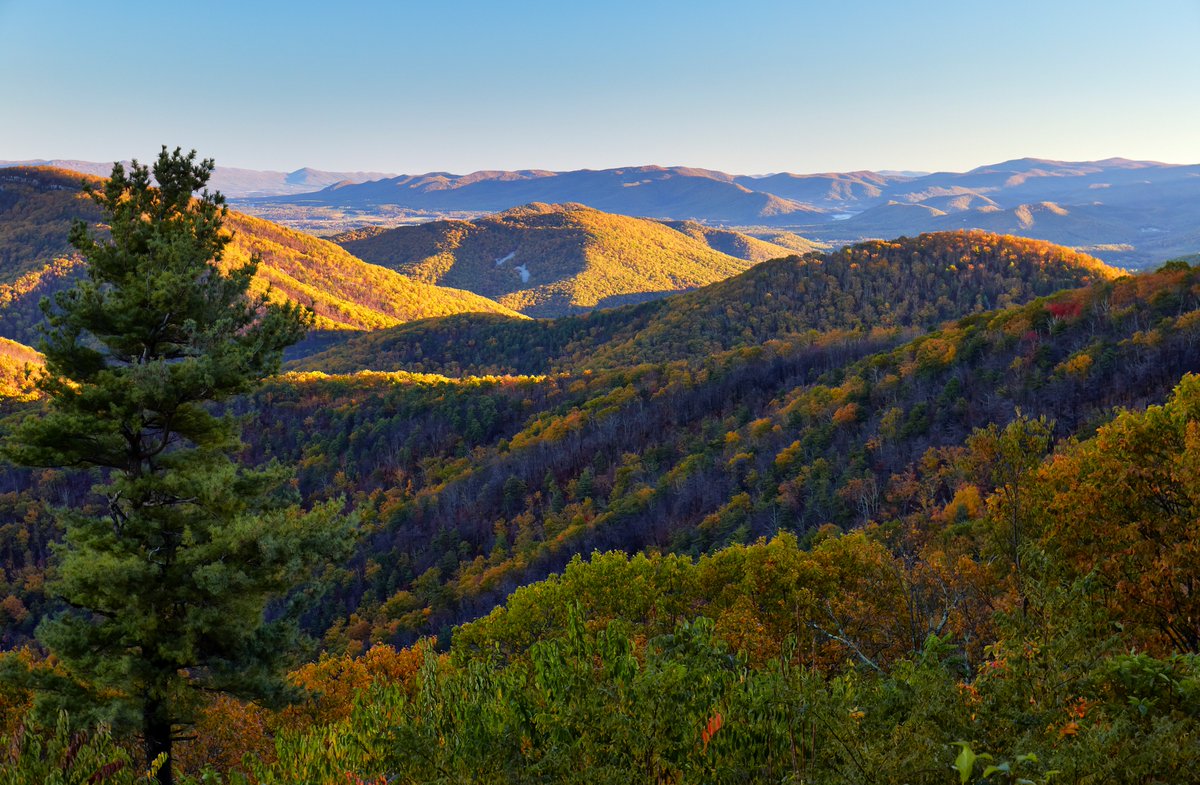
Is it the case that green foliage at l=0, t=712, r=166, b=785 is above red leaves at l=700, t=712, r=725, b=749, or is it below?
below

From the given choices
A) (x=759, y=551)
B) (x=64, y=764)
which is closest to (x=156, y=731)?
(x=64, y=764)

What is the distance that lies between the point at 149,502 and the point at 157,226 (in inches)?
222

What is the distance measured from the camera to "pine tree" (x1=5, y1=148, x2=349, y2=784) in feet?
42.6

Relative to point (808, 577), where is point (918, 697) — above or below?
above

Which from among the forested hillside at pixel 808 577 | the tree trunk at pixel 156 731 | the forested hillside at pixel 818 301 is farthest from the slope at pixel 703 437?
the forested hillside at pixel 818 301

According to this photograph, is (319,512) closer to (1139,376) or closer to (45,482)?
(1139,376)

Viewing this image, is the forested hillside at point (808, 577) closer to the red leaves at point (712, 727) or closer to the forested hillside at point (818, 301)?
the red leaves at point (712, 727)

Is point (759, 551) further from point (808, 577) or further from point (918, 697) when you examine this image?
point (918, 697)

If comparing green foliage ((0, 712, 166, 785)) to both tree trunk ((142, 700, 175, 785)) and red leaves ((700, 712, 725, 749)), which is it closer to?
red leaves ((700, 712, 725, 749))

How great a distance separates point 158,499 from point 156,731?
431 cm

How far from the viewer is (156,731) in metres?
13.3

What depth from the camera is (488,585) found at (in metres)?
47.5

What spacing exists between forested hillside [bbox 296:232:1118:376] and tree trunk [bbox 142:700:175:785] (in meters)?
91.6

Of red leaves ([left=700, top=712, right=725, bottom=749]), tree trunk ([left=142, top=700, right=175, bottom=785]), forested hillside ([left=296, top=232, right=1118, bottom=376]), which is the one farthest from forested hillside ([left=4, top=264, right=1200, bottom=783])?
forested hillside ([left=296, top=232, right=1118, bottom=376])
